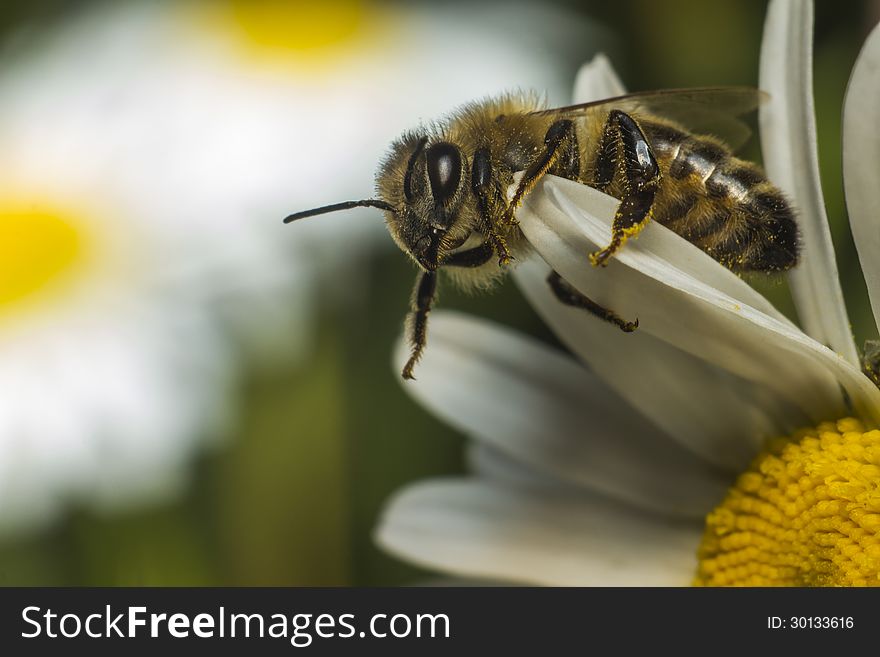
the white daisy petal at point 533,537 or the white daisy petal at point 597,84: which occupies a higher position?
the white daisy petal at point 597,84

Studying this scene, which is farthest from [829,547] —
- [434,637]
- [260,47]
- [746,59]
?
[260,47]

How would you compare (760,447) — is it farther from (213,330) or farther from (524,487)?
(213,330)

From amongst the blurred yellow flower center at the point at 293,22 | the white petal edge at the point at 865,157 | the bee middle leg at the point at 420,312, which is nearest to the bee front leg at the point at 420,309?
the bee middle leg at the point at 420,312

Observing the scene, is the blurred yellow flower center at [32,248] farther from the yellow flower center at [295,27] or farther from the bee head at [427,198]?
the bee head at [427,198]

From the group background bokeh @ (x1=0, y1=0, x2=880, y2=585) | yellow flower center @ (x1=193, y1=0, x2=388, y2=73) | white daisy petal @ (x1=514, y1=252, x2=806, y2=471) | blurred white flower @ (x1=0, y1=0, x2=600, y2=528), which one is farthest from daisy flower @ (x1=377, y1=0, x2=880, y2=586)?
yellow flower center @ (x1=193, y1=0, x2=388, y2=73)

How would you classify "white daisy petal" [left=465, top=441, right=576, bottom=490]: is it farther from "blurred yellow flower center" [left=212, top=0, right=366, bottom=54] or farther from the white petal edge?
"blurred yellow flower center" [left=212, top=0, right=366, bottom=54]

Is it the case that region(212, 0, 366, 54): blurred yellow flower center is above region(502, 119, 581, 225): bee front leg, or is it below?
above
